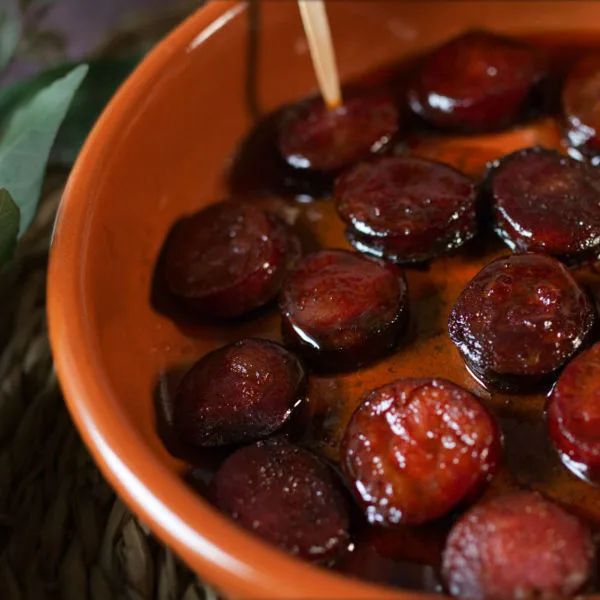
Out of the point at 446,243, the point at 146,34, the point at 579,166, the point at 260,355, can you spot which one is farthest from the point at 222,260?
the point at 146,34

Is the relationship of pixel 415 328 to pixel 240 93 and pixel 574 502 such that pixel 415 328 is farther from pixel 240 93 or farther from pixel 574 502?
pixel 240 93

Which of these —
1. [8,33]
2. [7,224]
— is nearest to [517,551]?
[7,224]

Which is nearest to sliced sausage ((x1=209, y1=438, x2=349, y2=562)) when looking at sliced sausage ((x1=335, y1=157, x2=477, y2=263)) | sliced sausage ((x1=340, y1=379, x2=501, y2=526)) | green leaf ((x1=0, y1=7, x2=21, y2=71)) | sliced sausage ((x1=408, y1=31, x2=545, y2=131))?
sliced sausage ((x1=340, y1=379, x2=501, y2=526))

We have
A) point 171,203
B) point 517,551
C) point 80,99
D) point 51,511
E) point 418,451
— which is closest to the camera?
point 517,551

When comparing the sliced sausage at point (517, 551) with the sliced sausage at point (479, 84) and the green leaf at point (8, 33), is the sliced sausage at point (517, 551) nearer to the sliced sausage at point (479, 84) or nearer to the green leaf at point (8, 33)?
the sliced sausage at point (479, 84)

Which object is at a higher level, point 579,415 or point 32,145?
point 32,145

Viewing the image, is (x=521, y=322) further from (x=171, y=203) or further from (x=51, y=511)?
(x=51, y=511)
